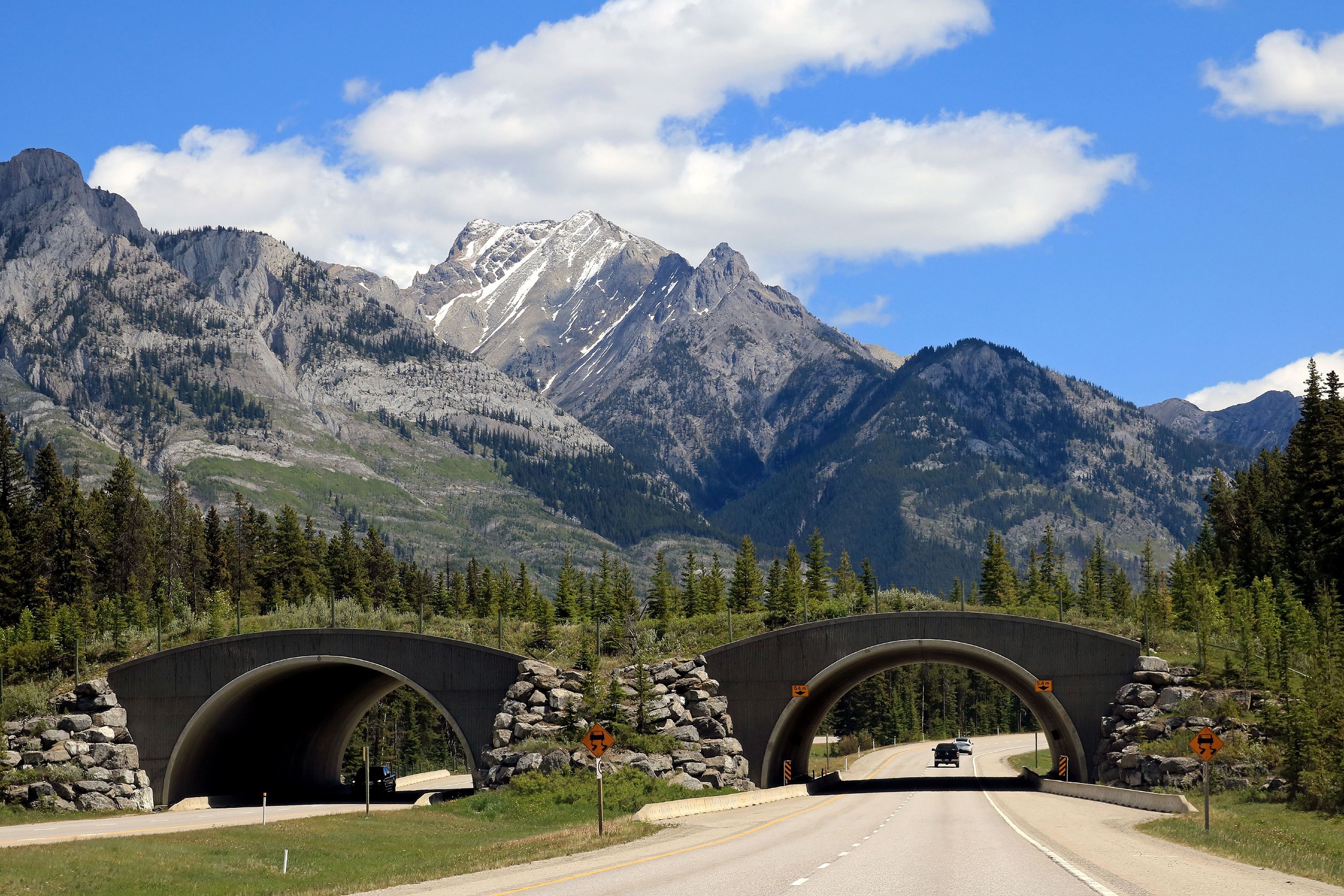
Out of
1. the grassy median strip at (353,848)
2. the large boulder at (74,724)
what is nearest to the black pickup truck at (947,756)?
the grassy median strip at (353,848)

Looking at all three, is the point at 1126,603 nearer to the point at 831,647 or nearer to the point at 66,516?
the point at 831,647

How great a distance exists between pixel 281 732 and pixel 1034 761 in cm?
6175

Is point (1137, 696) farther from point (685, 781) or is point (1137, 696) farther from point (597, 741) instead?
point (597, 741)

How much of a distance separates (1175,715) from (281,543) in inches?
3552

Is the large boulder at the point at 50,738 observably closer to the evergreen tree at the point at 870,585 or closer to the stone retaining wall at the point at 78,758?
the stone retaining wall at the point at 78,758

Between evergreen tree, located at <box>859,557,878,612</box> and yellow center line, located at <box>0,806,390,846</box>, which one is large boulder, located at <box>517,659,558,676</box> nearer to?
yellow center line, located at <box>0,806,390,846</box>

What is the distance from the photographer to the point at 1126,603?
10081 cm

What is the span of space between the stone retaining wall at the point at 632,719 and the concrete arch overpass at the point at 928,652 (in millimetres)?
1151

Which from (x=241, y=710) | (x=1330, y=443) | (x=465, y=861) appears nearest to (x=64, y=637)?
(x=241, y=710)

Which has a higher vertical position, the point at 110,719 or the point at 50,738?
the point at 110,719

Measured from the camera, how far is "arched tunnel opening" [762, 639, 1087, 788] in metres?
56.9

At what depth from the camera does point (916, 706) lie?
513 ft

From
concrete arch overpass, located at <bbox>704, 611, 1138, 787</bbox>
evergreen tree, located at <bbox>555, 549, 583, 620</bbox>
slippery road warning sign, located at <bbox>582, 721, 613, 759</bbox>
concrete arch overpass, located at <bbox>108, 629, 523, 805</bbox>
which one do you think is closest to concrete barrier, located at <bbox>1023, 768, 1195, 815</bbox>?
concrete arch overpass, located at <bbox>704, 611, 1138, 787</bbox>

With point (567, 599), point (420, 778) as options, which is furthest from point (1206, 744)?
point (567, 599)
